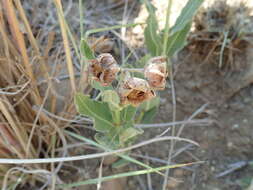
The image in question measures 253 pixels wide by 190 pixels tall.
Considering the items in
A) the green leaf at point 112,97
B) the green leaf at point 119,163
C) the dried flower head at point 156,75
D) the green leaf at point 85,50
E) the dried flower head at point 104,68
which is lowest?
the green leaf at point 119,163

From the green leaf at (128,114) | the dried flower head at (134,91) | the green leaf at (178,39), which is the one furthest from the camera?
the green leaf at (178,39)

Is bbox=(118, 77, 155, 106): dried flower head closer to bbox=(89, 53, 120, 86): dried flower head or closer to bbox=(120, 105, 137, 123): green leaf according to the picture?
bbox=(89, 53, 120, 86): dried flower head

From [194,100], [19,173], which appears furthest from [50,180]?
[194,100]

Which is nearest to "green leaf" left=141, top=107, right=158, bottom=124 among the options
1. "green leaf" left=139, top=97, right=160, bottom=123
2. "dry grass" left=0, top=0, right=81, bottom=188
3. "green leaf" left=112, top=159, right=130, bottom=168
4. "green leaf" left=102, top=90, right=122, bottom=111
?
"green leaf" left=139, top=97, right=160, bottom=123

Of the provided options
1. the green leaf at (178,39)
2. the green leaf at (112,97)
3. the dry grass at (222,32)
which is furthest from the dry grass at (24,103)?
the dry grass at (222,32)

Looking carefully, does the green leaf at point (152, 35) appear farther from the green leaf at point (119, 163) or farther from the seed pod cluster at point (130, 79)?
the green leaf at point (119, 163)

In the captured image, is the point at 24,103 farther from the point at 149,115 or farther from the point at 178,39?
the point at 178,39
